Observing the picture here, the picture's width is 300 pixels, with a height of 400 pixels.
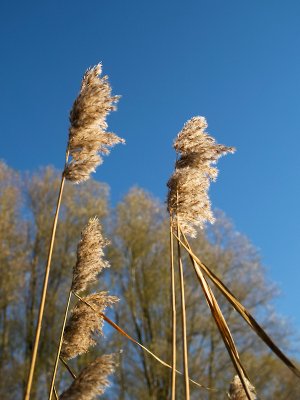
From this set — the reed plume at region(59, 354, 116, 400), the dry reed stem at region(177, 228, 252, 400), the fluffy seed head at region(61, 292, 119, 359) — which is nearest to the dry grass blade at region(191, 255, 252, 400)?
the dry reed stem at region(177, 228, 252, 400)

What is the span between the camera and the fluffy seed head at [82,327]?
7.10 feet

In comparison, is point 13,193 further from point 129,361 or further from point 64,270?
point 129,361

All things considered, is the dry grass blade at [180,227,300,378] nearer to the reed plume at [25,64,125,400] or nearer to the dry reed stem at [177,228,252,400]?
the dry reed stem at [177,228,252,400]

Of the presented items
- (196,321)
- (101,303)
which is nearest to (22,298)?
(196,321)

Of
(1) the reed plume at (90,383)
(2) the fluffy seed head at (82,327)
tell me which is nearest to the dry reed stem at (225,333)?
(1) the reed plume at (90,383)

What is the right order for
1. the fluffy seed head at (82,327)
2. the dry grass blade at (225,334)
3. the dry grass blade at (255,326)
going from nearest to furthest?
the dry grass blade at (255,326) → the dry grass blade at (225,334) → the fluffy seed head at (82,327)

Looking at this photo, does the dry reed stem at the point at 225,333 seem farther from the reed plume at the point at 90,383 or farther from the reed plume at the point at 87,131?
the reed plume at the point at 87,131

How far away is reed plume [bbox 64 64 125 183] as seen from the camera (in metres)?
2.26

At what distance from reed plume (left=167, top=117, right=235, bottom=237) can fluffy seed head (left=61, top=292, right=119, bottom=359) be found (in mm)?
477

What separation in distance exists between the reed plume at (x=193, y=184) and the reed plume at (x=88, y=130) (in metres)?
0.31

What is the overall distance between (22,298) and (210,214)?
11614 mm

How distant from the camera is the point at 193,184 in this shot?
7.27ft

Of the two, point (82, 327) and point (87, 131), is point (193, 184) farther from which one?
point (82, 327)

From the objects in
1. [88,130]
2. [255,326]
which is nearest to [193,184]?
[88,130]
